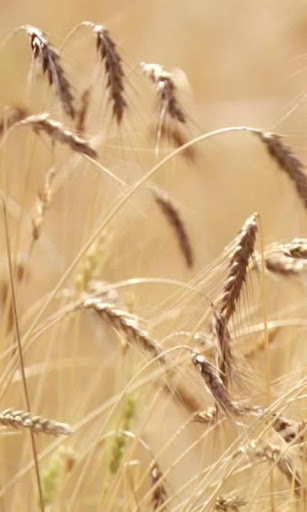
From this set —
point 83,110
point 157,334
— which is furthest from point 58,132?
point 157,334

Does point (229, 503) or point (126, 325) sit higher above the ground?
point (126, 325)

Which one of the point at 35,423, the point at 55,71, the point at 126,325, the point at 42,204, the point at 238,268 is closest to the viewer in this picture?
the point at 35,423

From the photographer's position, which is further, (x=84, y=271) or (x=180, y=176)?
(x=180, y=176)

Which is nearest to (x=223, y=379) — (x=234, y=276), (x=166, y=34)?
(x=234, y=276)

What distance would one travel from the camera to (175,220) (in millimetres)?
2650

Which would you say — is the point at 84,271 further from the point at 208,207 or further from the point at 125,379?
the point at 208,207

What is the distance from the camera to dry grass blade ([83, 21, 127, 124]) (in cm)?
236

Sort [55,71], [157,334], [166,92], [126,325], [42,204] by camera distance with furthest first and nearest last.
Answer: [42,204] → [157,334] → [166,92] → [55,71] → [126,325]

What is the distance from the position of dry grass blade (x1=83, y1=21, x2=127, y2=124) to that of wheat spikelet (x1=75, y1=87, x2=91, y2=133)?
0.24 meters

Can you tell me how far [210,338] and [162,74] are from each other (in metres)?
0.44

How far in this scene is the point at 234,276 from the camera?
206cm

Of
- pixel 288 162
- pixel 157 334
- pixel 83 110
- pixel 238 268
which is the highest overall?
pixel 83 110

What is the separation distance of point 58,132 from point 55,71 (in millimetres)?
120

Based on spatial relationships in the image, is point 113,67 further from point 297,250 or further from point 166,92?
point 297,250
